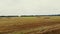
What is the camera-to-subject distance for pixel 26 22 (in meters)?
0.66

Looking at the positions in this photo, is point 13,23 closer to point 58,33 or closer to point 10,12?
point 10,12

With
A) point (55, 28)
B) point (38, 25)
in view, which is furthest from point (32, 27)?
point (55, 28)

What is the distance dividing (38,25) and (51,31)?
89 mm

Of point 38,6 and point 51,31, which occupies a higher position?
point 38,6

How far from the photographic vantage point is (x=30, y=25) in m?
0.66

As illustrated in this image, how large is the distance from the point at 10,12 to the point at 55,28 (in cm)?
30

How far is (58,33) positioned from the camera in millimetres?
673

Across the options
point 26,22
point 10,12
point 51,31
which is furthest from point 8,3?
point 51,31

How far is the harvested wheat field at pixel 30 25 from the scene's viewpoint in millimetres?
642

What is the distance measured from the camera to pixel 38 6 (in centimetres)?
68

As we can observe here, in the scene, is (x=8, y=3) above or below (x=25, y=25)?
above

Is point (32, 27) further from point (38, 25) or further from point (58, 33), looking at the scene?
point (58, 33)

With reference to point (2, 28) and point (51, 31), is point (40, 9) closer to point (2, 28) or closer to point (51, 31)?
point (51, 31)

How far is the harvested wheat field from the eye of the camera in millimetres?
642
